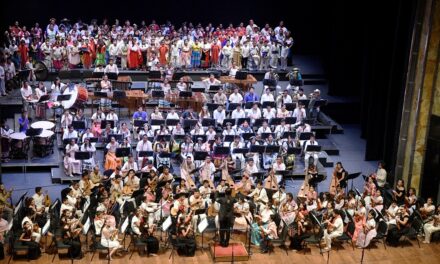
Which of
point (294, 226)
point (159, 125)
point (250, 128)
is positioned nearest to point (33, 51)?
point (159, 125)

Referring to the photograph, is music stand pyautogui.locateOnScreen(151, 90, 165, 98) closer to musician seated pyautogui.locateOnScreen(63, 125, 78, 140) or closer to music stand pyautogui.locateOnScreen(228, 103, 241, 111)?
music stand pyautogui.locateOnScreen(228, 103, 241, 111)

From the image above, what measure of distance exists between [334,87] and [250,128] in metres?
6.23

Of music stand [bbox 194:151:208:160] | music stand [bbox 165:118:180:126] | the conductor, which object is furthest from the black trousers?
music stand [bbox 165:118:180:126]

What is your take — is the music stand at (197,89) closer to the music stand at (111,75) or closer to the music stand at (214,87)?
the music stand at (214,87)

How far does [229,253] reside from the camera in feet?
53.1

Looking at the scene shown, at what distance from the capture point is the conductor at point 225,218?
16.3 metres

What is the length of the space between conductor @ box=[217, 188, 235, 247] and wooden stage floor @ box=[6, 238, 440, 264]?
49 cm

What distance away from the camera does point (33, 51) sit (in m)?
25.0

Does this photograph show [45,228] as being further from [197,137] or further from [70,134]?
[197,137]

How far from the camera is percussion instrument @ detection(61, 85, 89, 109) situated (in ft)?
70.1

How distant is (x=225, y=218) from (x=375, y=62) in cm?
847

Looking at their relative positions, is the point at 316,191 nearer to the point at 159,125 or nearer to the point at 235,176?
the point at 235,176

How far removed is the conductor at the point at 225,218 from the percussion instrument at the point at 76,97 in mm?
7026

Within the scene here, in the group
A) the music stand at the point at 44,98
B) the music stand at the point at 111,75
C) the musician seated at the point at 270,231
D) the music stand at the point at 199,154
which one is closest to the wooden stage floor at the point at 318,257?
the musician seated at the point at 270,231
